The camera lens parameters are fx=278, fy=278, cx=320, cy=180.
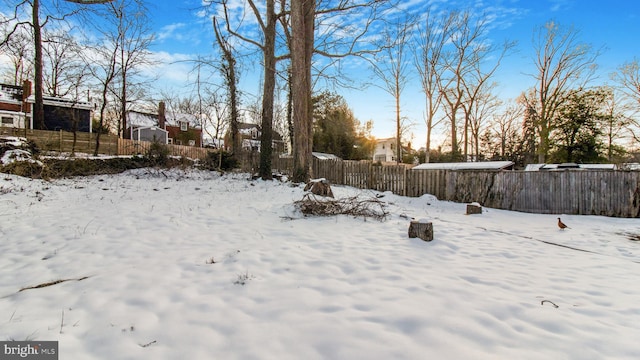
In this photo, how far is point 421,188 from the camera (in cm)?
1025

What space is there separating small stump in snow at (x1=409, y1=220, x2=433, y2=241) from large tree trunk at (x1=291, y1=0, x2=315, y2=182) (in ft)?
20.0

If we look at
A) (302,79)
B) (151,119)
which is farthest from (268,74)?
(151,119)

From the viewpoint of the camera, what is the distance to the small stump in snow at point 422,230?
4066mm

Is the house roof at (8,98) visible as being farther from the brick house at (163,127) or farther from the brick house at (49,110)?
the brick house at (163,127)

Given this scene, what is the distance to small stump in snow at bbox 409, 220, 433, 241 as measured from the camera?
407 cm

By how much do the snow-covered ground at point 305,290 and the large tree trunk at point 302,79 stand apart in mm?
5072

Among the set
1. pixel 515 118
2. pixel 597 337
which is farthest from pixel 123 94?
pixel 515 118

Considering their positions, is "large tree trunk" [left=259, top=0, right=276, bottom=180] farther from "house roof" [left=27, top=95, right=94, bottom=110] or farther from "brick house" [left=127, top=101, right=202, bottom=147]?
"brick house" [left=127, top=101, right=202, bottom=147]

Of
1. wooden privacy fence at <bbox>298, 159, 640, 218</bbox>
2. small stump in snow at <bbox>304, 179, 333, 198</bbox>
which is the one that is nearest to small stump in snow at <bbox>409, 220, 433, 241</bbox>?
small stump in snow at <bbox>304, 179, 333, 198</bbox>

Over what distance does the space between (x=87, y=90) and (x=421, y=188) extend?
23.1m

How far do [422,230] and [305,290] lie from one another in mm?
2352

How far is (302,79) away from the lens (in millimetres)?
9094

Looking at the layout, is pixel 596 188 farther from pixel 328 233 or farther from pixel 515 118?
pixel 515 118

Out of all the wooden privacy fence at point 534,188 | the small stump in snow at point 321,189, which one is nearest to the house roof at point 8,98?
the small stump in snow at point 321,189
